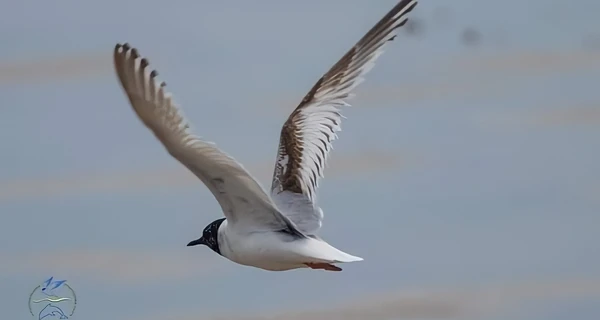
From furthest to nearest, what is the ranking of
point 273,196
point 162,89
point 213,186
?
point 273,196 → point 213,186 → point 162,89

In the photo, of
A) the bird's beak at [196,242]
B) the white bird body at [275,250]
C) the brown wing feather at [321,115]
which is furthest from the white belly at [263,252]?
the brown wing feather at [321,115]

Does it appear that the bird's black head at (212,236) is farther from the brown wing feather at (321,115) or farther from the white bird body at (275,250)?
the brown wing feather at (321,115)

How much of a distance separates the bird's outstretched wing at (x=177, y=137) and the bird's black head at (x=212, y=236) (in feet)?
2.10

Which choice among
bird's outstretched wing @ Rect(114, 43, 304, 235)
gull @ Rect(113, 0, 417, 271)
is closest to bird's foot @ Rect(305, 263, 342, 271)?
gull @ Rect(113, 0, 417, 271)

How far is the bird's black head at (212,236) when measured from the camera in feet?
25.9

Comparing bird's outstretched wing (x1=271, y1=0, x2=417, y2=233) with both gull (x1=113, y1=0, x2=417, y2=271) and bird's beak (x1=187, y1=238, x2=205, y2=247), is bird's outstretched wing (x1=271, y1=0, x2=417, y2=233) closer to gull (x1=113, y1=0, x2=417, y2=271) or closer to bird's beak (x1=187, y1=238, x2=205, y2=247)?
gull (x1=113, y1=0, x2=417, y2=271)

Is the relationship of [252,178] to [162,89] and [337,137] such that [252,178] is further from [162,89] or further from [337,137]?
[337,137]

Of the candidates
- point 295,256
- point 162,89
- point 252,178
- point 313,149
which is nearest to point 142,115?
point 162,89

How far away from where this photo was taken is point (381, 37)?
872 cm

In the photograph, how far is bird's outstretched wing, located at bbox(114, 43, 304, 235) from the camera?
6.47 m

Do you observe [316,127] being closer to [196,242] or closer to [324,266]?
[196,242]

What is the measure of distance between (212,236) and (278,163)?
0.57 m

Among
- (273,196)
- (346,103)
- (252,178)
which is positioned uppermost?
(346,103)

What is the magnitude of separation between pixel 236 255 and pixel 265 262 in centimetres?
13
